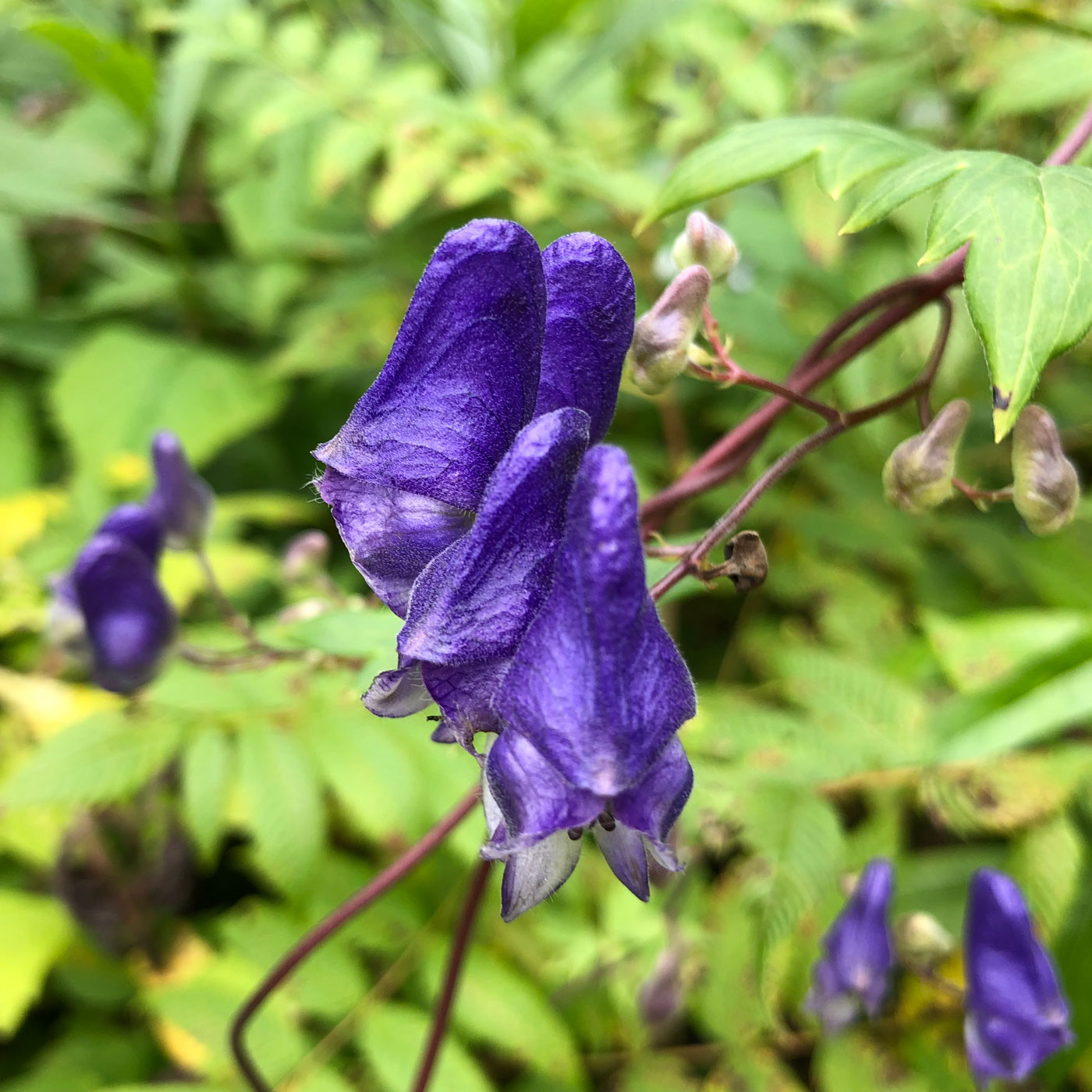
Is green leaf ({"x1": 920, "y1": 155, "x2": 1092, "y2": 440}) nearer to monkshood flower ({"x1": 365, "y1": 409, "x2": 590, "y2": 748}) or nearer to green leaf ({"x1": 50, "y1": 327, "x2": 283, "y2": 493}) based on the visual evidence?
monkshood flower ({"x1": 365, "y1": 409, "x2": 590, "y2": 748})

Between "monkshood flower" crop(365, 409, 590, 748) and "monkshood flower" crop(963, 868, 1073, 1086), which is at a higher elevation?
"monkshood flower" crop(365, 409, 590, 748)

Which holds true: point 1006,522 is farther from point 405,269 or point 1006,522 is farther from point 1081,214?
point 1081,214

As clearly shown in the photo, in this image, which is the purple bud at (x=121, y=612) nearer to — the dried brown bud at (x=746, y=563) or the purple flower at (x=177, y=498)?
the purple flower at (x=177, y=498)

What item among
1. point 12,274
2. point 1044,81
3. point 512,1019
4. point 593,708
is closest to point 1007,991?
point 512,1019

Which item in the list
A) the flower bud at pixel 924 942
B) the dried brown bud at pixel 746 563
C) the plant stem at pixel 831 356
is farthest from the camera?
the flower bud at pixel 924 942

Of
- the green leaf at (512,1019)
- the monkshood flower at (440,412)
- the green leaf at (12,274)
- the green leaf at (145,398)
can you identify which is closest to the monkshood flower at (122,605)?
the green leaf at (512,1019)

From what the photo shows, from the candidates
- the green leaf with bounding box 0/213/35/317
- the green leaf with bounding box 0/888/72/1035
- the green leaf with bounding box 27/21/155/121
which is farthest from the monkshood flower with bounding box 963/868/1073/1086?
the green leaf with bounding box 0/213/35/317
